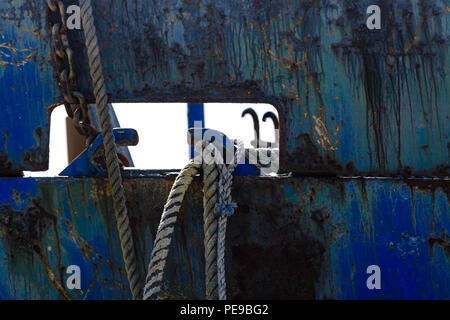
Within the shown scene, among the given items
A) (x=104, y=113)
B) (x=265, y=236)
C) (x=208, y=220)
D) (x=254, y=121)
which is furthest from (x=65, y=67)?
(x=254, y=121)

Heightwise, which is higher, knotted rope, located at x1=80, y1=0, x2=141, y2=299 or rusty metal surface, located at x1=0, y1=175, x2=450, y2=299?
knotted rope, located at x1=80, y1=0, x2=141, y2=299

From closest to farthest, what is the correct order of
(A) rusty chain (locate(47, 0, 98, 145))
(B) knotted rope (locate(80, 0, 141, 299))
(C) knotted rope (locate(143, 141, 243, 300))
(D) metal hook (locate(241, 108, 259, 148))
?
(C) knotted rope (locate(143, 141, 243, 300))
(B) knotted rope (locate(80, 0, 141, 299))
(A) rusty chain (locate(47, 0, 98, 145))
(D) metal hook (locate(241, 108, 259, 148))

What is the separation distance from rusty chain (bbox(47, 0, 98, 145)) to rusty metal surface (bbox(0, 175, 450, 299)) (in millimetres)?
238

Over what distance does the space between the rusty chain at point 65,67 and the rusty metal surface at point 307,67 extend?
1.5 inches

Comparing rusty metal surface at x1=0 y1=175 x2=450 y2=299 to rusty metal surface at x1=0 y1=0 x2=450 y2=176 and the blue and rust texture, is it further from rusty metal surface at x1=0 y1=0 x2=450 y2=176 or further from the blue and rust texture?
rusty metal surface at x1=0 y1=0 x2=450 y2=176

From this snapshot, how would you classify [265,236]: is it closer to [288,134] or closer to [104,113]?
[288,134]

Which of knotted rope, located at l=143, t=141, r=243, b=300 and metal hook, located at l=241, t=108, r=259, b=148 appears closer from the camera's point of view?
knotted rope, located at l=143, t=141, r=243, b=300

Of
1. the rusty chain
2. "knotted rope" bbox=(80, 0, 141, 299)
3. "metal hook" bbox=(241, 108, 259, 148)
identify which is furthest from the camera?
"metal hook" bbox=(241, 108, 259, 148)

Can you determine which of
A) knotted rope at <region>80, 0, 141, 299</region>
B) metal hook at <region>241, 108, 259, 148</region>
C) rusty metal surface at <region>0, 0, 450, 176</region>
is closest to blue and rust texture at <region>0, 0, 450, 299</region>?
rusty metal surface at <region>0, 0, 450, 176</region>

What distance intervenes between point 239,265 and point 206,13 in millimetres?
888

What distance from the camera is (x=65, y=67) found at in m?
1.98

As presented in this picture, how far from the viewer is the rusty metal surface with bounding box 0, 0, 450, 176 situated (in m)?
1.95
